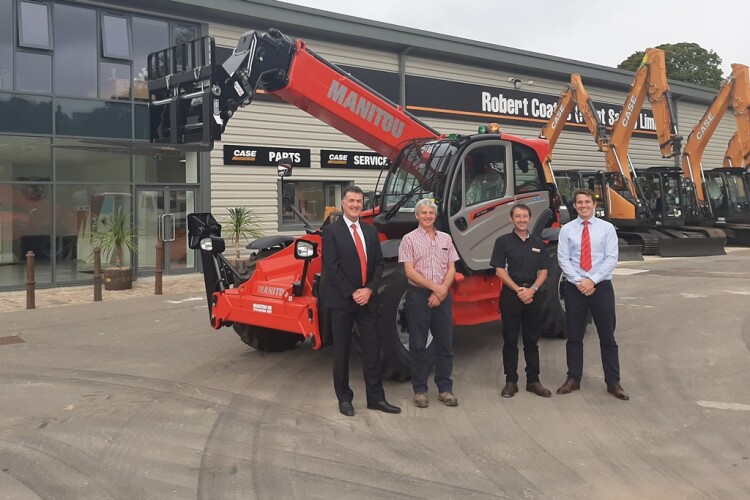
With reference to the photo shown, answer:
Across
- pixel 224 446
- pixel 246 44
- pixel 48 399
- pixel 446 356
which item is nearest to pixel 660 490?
pixel 446 356

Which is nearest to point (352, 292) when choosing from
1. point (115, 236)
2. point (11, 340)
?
point (11, 340)

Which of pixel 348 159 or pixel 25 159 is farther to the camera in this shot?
pixel 348 159

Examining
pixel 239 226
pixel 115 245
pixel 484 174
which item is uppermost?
pixel 484 174

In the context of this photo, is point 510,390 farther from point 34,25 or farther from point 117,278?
point 34,25

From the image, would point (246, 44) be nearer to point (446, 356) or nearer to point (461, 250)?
point (461, 250)

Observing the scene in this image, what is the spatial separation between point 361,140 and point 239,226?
8.47 metres

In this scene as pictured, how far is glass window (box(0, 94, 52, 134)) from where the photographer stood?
13453 mm

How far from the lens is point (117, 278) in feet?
44.7

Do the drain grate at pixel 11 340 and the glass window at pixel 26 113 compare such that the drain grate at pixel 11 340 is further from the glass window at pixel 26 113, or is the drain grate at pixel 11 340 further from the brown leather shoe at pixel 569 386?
the brown leather shoe at pixel 569 386

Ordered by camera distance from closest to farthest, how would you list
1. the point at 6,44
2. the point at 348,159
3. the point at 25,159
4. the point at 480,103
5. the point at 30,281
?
the point at 30,281 → the point at 6,44 → the point at 25,159 → the point at 348,159 → the point at 480,103

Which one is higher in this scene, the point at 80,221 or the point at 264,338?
the point at 80,221

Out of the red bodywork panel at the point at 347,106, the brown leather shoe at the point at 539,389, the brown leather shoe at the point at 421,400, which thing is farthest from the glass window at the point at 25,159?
the brown leather shoe at the point at 539,389

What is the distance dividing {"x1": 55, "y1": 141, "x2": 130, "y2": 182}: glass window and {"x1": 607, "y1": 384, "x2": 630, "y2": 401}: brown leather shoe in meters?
12.1

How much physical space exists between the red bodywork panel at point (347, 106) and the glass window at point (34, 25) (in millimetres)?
8782
